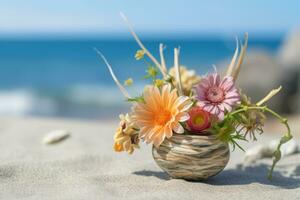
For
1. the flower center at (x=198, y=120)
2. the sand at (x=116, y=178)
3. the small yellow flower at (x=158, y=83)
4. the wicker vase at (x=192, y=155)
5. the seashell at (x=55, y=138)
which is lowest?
the seashell at (x=55, y=138)

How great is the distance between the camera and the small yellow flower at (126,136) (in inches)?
94.3

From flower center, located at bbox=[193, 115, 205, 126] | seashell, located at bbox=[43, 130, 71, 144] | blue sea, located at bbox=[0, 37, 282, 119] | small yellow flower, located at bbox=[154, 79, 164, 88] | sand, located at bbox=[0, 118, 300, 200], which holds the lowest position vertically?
blue sea, located at bbox=[0, 37, 282, 119]

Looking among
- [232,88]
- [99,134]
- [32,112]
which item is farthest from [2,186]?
[32,112]

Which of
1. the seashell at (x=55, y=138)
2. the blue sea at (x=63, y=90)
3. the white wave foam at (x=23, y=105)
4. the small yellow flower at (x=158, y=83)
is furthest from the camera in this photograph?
the blue sea at (x=63, y=90)

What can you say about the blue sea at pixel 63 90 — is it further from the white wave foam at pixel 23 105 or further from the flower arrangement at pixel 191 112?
the flower arrangement at pixel 191 112

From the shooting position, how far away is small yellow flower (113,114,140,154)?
240 centimetres

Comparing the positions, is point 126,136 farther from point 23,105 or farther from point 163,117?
point 23,105

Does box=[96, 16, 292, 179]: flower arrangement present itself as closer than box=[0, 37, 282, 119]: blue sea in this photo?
Yes

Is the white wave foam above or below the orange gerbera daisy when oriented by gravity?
below

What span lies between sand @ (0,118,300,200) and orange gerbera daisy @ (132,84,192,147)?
0.80 ft

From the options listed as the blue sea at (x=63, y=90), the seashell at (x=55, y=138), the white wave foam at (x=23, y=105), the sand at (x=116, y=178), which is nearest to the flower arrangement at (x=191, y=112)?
the sand at (x=116, y=178)

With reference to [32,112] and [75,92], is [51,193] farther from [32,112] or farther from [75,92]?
[75,92]

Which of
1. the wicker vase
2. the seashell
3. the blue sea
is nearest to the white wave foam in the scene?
the blue sea

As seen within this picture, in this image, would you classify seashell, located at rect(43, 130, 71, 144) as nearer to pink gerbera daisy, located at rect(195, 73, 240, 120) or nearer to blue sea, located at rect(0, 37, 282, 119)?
blue sea, located at rect(0, 37, 282, 119)
